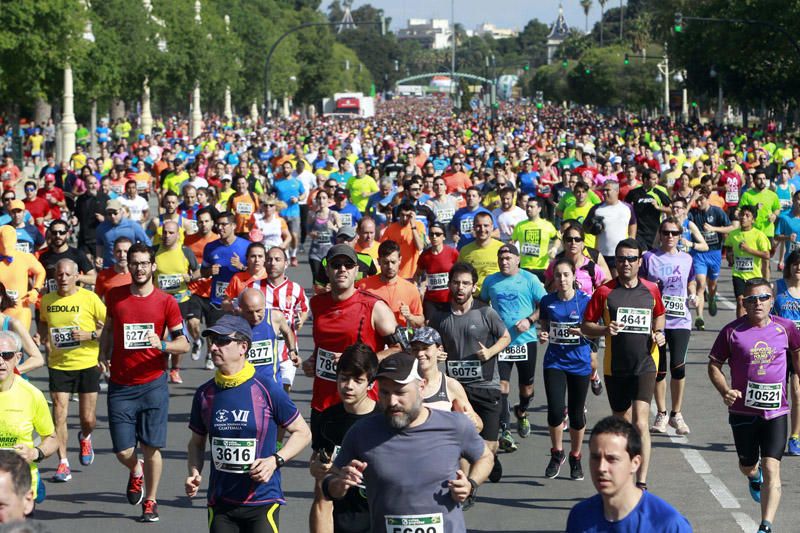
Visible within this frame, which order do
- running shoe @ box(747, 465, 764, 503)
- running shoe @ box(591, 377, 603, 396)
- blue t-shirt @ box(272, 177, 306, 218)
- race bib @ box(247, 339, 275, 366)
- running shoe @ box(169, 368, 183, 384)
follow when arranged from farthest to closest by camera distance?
blue t-shirt @ box(272, 177, 306, 218)
running shoe @ box(169, 368, 183, 384)
running shoe @ box(591, 377, 603, 396)
race bib @ box(247, 339, 275, 366)
running shoe @ box(747, 465, 764, 503)

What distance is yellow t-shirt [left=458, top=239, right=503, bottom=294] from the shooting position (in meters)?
13.4

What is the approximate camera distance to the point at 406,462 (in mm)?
6223

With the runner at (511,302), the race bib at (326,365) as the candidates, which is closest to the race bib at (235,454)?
the race bib at (326,365)

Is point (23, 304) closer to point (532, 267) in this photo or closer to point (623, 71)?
point (532, 267)

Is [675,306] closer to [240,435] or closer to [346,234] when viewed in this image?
[346,234]

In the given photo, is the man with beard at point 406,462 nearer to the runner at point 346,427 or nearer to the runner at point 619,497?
the runner at point 346,427

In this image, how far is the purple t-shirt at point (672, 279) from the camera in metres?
12.7

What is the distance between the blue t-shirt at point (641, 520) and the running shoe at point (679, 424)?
733cm

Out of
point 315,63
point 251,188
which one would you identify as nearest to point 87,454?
point 251,188

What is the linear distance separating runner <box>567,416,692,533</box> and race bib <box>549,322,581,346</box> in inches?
233

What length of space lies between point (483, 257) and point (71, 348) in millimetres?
3680

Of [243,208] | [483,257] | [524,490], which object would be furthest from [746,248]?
[243,208]

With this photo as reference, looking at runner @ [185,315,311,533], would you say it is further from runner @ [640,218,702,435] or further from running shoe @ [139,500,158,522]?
runner @ [640,218,702,435]

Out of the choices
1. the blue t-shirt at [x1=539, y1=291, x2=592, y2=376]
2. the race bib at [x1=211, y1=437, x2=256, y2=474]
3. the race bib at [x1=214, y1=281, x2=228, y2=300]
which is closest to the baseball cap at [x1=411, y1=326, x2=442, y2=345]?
the race bib at [x1=211, y1=437, x2=256, y2=474]
